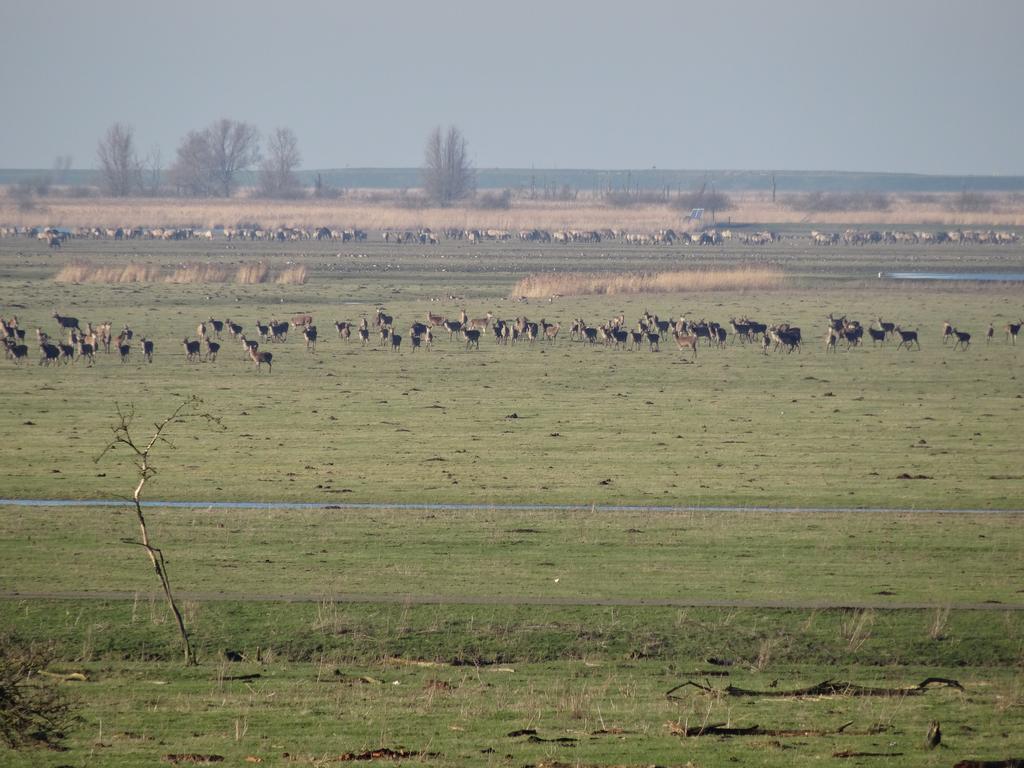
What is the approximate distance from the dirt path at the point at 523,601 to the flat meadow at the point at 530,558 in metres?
0.07

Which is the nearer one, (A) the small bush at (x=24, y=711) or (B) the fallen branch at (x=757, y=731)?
(A) the small bush at (x=24, y=711)

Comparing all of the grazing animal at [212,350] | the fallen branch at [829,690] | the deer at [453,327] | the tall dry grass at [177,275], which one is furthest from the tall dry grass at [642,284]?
the fallen branch at [829,690]

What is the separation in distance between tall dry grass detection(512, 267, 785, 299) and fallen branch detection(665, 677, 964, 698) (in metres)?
51.9

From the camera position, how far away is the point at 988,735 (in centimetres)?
1233

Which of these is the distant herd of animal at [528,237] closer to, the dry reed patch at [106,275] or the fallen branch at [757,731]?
the dry reed patch at [106,275]

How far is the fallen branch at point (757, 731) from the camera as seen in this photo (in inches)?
486

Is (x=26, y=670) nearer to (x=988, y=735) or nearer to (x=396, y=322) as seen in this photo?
(x=988, y=735)

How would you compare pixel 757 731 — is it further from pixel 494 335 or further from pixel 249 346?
pixel 494 335

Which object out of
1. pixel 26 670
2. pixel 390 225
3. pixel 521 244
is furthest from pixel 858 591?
pixel 390 225

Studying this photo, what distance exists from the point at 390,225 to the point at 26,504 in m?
136

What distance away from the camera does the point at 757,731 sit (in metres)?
12.4

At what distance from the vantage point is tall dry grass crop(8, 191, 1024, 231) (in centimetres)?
15825

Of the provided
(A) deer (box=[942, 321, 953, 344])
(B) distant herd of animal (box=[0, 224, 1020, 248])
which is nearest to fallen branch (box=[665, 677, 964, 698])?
(A) deer (box=[942, 321, 953, 344])

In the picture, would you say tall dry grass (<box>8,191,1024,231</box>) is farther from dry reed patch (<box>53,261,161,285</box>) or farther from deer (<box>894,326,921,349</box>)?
deer (<box>894,326,921,349</box>)
